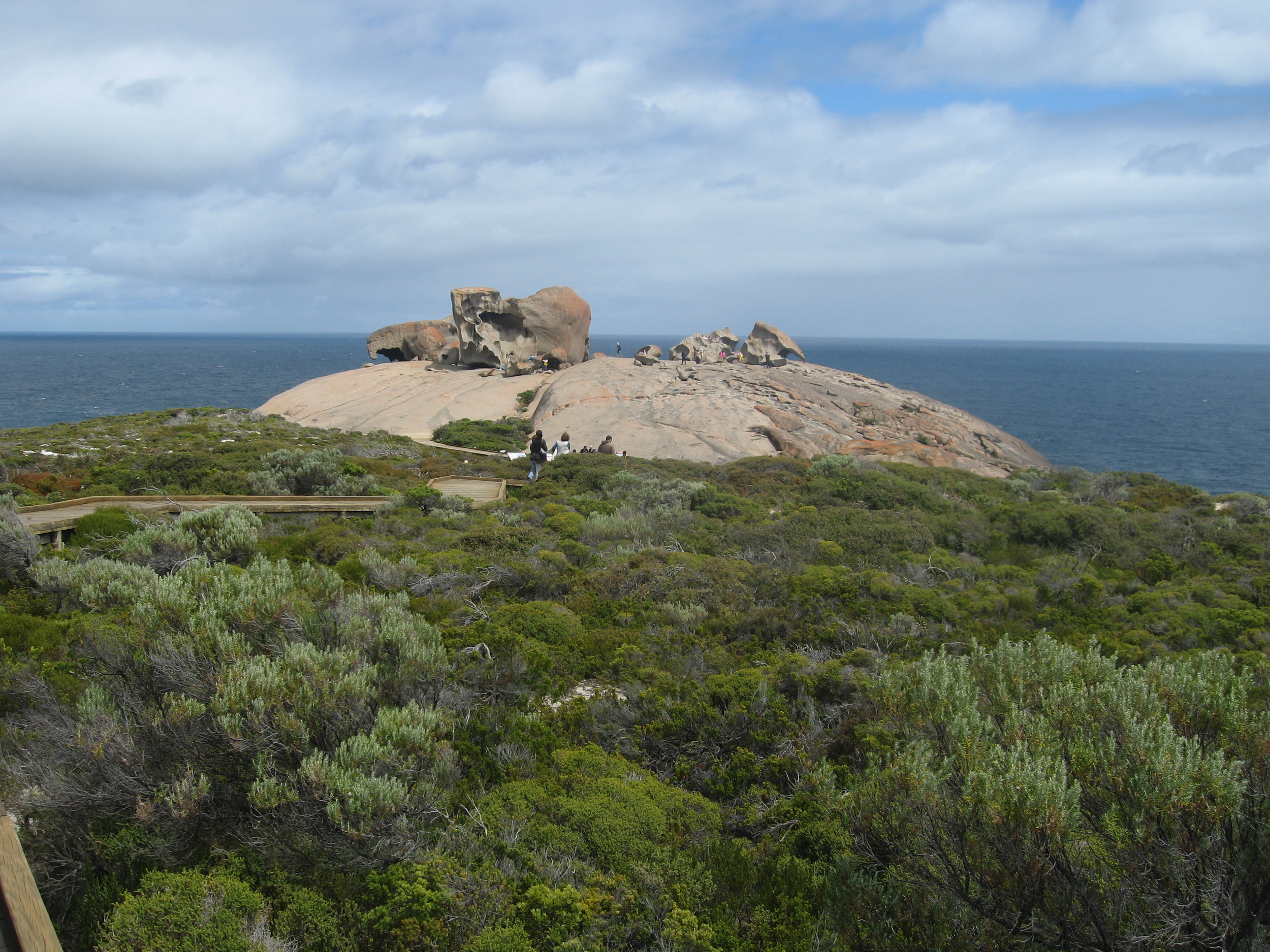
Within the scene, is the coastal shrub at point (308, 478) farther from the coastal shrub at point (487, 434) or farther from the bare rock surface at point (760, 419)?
the bare rock surface at point (760, 419)

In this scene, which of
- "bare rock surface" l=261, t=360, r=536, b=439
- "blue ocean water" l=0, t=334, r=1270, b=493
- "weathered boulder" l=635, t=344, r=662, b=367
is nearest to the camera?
"bare rock surface" l=261, t=360, r=536, b=439

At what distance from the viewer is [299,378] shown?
3713 inches

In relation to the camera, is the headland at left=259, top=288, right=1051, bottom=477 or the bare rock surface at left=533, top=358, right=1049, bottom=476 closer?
the bare rock surface at left=533, top=358, right=1049, bottom=476

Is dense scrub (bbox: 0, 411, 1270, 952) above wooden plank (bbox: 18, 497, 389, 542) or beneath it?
beneath

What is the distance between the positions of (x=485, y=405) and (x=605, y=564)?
26254 mm

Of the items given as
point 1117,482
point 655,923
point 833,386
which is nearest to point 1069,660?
point 655,923

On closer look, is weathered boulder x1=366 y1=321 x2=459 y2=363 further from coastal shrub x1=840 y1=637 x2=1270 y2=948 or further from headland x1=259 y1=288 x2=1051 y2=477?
coastal shrub x1=840 y1=637 x2=1270 y2=948

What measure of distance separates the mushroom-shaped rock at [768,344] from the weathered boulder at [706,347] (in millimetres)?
1621

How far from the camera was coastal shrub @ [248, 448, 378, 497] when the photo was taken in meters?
15.2

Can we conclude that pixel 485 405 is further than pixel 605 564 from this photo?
Yes

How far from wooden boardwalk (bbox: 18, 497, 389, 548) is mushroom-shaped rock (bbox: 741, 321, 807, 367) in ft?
109

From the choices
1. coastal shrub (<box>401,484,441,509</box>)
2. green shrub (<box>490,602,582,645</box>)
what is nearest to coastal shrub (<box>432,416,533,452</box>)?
coastal shrub (<box>401,484,441,509</box>)

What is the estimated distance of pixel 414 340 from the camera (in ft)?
163

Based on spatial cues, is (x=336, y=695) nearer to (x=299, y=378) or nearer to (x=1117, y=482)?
(x=1117, y=482)
